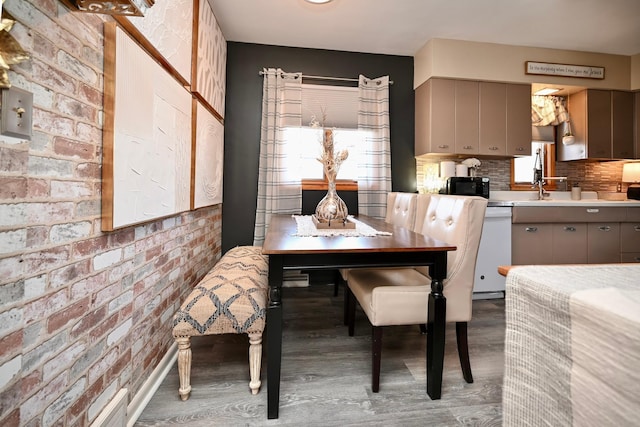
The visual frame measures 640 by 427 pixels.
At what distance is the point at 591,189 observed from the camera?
12.3 feet

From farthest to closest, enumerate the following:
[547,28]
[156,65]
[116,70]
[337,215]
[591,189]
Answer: [591,189], [547,28], [337,215], [156,65], [116,70]

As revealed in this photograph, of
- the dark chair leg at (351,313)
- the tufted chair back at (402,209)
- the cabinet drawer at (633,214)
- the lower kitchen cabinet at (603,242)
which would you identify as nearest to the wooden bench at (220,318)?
the dark chair leg at (351,313)

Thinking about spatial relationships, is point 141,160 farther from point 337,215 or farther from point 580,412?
point 580,412

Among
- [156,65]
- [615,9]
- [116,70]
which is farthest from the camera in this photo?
[615,9]

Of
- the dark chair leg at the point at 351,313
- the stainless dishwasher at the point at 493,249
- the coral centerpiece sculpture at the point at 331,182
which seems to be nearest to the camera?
the coral centerpiece sculpture at the point at 331,182

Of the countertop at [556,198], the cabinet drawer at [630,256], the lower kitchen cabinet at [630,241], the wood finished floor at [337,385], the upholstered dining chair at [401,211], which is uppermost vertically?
the countertop at [556,198]

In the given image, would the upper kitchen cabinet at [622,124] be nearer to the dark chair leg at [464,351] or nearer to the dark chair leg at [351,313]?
the dark chair leg at [464,351]

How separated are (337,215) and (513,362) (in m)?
1.35

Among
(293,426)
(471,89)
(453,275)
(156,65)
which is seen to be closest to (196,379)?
(293,426)

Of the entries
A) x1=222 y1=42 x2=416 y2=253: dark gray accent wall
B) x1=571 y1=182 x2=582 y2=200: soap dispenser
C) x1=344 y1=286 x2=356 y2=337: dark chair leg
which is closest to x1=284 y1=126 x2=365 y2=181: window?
x1=222 y1=42 x2=416 y2=253: dark gray accent wall

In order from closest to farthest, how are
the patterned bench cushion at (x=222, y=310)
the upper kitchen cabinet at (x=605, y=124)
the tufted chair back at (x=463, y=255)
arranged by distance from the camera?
the patterned bench cushion at (x=222, y=310), the tufted chair back at (x=463, y=255), the upper kitchen cabinet at (x=605, y=124)

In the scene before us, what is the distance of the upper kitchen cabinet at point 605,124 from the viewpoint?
340 centimetres

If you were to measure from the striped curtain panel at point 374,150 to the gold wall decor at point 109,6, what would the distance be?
255cm

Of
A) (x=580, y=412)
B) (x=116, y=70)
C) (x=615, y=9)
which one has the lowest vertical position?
(x=580, y=412)
